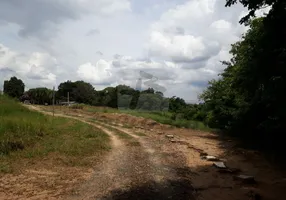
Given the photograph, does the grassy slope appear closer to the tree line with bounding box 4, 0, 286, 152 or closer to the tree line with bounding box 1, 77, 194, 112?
the tree line with bounding box 4, 0, 286, 152

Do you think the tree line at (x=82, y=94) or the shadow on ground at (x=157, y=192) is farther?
the tree line at (x=82, y=94)

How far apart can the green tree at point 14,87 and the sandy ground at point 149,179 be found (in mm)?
60829

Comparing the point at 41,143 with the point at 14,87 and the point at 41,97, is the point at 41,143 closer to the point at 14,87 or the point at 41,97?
the point at 41,97

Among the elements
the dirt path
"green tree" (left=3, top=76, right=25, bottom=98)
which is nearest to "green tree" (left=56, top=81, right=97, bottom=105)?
"green tree" (left=3, top=76, right=25, bottom=98)

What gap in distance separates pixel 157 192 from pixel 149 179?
1.21 meters

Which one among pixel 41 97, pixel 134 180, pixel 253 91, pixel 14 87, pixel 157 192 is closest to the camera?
pixel 157 192

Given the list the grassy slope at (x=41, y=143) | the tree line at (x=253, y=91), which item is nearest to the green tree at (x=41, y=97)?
the tree line at (x=253, y=91)

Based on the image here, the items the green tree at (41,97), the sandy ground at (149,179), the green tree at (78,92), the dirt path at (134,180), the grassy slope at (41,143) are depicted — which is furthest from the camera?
the green tree at (78,92)

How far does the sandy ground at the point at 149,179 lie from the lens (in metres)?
8.54

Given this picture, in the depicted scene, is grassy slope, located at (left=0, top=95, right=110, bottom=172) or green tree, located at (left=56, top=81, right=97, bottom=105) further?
green tree, located at (left=56, top=81, right=97, bottom=105)

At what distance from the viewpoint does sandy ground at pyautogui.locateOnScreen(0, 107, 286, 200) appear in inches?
336

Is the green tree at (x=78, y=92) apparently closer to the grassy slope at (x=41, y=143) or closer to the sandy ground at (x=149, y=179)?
the grassy slope at (x=41, y=143)

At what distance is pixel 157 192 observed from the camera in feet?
27.9

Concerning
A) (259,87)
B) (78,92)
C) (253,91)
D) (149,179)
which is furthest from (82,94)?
(149,179)
